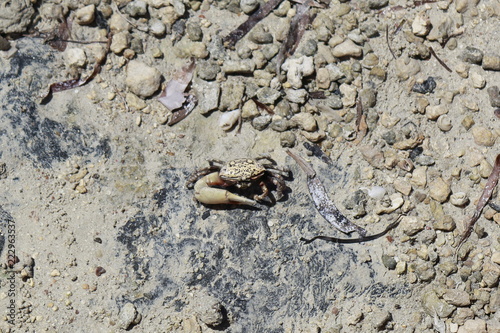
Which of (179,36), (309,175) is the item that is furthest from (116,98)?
(309,175)

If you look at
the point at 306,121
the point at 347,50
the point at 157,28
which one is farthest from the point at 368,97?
the point at 157,28

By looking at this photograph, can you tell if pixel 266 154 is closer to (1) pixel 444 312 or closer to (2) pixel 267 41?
(2) pixel 267 41

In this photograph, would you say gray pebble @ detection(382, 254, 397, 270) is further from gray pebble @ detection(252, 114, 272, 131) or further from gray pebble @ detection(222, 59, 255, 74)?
gray pebble @ detection(222, 59, 255, 74)

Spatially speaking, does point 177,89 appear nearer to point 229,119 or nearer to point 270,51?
point 229,119

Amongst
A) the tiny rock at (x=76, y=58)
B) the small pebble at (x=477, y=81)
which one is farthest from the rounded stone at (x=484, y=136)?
the tiny rock at (x=76, y=58)

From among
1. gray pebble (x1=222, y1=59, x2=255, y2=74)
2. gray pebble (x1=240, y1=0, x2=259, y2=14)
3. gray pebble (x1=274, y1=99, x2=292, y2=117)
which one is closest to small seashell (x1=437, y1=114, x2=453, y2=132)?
gray pebble (x1=274, y1=99, x2=292, y2=117)

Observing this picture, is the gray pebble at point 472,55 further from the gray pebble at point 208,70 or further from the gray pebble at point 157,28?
the gray pebble at point 157,28
